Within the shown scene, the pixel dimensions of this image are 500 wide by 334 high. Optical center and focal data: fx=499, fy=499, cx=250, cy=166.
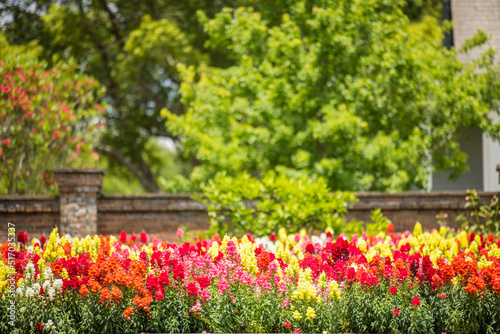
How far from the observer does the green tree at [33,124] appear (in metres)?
10.5

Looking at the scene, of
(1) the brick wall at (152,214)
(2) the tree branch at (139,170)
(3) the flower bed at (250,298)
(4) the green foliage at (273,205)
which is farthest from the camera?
(2) the tree branch at (139,170)

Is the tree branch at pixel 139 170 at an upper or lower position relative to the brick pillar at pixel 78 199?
upper

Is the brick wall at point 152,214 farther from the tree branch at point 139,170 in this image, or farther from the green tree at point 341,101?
the tree branch at point 139,170

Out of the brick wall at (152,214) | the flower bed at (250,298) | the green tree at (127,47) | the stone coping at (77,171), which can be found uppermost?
the green tree at (127,47)

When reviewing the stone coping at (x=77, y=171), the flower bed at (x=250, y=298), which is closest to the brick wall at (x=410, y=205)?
the flower bed at (x=250, y=298)

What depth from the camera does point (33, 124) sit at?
10984 mm

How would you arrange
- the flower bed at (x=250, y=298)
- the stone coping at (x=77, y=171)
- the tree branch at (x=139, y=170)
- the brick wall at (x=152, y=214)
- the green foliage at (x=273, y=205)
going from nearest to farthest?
the flower bed at (x=250, y=298)
the green foliage at (x=273, y=205)
the stone coping at (x=77, y=171)
the brick wall at (x=152, y=214)
the tree branch at (x=139, y=170)

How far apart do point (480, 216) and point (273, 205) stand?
3.90 m

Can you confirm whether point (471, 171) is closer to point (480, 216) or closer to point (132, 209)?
point (480, 216)

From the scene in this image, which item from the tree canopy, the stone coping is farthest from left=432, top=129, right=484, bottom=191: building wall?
the stone coping

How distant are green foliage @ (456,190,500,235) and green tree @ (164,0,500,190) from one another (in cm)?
212

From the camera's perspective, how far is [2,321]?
447cm

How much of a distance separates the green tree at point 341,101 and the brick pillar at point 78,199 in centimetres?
314

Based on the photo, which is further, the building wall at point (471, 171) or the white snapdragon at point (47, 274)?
the building wall at point (471, 171)
